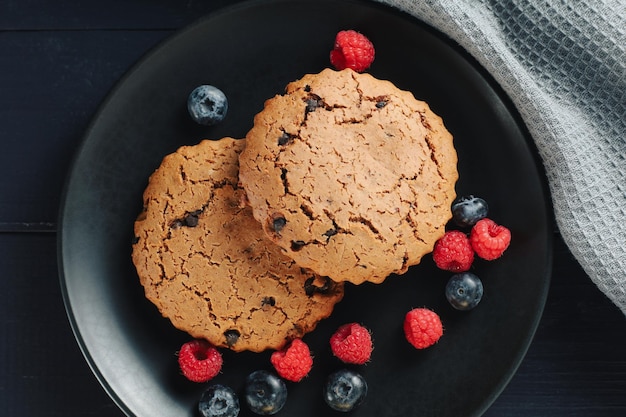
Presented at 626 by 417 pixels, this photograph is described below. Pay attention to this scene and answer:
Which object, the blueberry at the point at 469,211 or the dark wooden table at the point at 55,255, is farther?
the dark wooden table at the point at 55,255

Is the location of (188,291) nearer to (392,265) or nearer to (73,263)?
(73,263)

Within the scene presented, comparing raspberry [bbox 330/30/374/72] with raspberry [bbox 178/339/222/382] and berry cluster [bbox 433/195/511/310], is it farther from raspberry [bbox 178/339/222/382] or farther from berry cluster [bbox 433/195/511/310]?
raspberry [bbox 178/339/222/382]

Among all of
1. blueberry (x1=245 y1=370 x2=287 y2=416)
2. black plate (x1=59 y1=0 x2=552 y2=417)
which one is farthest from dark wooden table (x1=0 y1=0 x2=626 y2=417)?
blueberry (x1=245 y1=370 x2=287 y2=416)

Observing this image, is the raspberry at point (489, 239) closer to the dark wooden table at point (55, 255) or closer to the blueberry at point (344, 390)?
the dark wooden table at point (55, 255)

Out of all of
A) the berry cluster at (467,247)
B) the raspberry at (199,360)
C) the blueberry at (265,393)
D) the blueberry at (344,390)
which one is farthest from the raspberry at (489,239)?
the raspberry at (199,360)

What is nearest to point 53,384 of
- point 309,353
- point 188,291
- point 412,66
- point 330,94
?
point 188,291

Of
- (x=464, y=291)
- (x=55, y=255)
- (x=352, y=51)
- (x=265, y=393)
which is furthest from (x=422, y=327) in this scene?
(x=55, y=255)

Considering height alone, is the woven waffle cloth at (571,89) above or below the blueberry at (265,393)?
above
